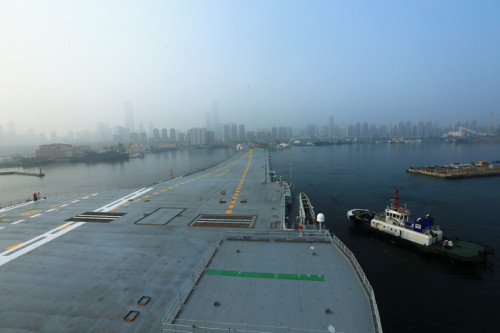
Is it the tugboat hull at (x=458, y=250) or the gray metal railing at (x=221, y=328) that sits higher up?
the gray metal railing at (x=221, y=328)

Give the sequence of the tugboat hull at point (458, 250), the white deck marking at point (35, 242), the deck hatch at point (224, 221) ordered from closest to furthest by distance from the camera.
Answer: the white deck marking at point (35, 242) < the deck hatch at point (224, 221) < the tugboat hull at point (458, 250)

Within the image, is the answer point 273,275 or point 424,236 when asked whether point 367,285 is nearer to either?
point 273,275

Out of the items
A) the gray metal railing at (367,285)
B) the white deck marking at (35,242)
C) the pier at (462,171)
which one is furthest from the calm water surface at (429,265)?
the white deck marking at (35,242)

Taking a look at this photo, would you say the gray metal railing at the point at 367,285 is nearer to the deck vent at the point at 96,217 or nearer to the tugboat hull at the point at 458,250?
the tugboat hull at the point at 458,250

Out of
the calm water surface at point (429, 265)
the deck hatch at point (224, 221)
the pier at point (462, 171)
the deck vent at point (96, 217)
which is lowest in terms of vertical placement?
the calm water surface at point (429, 265)

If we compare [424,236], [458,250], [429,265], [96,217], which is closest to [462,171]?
[458,250]

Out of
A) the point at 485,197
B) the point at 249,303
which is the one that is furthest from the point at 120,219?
the point at 485,197
